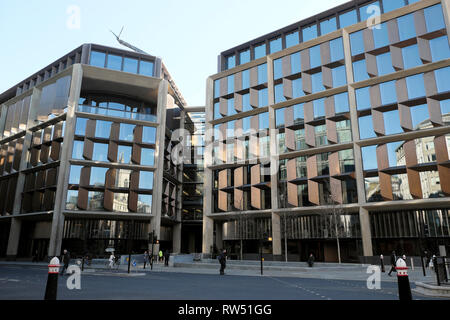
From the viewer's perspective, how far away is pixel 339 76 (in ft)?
128

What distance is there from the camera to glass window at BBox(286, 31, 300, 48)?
4444 cm

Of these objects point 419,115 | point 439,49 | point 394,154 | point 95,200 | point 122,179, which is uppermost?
point 439,49

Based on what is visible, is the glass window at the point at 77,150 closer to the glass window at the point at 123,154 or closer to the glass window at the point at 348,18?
the glass window at the point at 123,154

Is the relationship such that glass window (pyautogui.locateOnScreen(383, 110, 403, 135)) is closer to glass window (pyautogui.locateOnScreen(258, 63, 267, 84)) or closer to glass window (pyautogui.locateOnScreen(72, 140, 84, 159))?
glass window (pyautogui.locateOnScreen(258, 63, 267, 84))

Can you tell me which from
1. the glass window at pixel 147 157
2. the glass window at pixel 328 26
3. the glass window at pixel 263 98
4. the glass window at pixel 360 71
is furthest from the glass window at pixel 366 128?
the glass window at pixel 147 157

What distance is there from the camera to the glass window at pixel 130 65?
47344mm

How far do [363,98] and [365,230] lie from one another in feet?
49.3

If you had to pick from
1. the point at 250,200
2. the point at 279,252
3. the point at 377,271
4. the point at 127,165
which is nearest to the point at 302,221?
the point at 279,252

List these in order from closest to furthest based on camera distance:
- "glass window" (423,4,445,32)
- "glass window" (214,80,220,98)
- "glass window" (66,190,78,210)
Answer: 1. "glass window" (423,4,445,32)
2. "glass window" (66,190,78,210)
3. "glass window" (214,80,220,98)

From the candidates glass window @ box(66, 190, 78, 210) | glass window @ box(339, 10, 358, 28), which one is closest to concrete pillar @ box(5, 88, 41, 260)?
glass window @ box(66, 190, 78, 210)

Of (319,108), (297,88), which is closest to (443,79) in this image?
(319,108)

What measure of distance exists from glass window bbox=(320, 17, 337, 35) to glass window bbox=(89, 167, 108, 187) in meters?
35.0

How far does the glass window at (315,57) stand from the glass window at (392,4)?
8.72 metres

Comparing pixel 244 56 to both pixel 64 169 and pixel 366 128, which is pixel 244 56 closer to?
pixel 366 128
